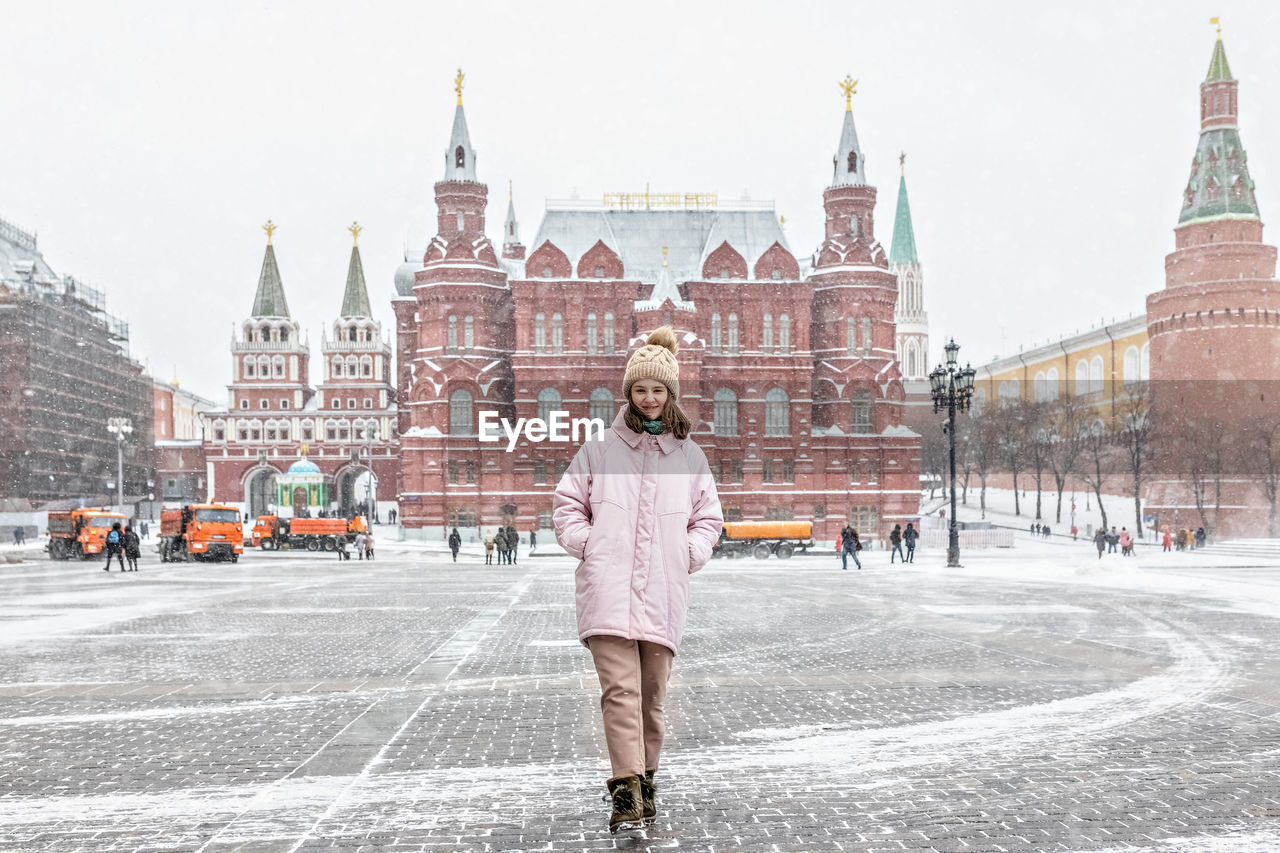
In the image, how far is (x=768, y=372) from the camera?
58.5 meters

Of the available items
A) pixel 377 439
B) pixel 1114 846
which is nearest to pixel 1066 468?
pixel 377 439

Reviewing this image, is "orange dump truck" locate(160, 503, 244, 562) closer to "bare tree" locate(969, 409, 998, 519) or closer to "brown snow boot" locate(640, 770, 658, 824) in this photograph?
"brown snow boot" locate(640, 770, 658, 824)

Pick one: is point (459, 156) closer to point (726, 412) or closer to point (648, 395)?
point (726, 412)

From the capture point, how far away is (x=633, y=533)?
5.24m

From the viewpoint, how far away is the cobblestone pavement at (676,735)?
17.3ft

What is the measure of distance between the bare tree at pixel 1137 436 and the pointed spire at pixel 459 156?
36.8 m

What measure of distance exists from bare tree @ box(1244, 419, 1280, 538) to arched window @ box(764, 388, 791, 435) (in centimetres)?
2263

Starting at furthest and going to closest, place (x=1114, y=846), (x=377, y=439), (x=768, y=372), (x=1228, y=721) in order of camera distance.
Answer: (x=377, y=439), (x=768, y=372), (x=1228, y=721), (x=1114, y=846)

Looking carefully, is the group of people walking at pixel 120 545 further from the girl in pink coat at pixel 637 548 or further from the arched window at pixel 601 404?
the girl in pink coat at pixel 637 548

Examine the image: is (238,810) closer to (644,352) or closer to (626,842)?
(626,842)

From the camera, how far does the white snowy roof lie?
60.8m

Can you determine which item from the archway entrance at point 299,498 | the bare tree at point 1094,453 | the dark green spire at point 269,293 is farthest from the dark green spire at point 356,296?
the bare tree at point 1094,453

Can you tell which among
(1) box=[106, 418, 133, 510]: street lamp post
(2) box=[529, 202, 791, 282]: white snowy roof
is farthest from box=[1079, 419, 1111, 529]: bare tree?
(1) box=[106, 418, 133, 510]: street lamp post

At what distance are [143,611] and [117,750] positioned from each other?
11599 millimetres
